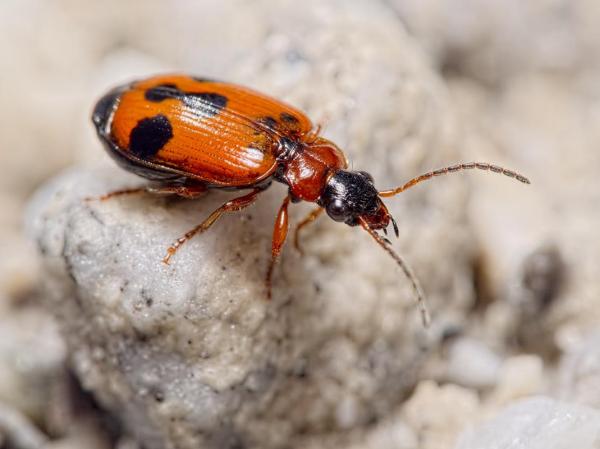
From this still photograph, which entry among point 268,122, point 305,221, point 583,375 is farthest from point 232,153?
point 583,375

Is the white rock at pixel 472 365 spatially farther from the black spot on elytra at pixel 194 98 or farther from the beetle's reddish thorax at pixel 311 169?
the black spot on elytra at pixel 194 98

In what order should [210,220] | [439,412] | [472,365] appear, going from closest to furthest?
1. [210,220]
2. [439,412]
3. [472,365]

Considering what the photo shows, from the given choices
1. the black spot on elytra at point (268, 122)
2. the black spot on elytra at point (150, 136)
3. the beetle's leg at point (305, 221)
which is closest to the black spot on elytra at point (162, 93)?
the black spot on elytra at point (150, 136)

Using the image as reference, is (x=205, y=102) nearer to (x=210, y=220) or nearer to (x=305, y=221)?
(x=210, y=220)

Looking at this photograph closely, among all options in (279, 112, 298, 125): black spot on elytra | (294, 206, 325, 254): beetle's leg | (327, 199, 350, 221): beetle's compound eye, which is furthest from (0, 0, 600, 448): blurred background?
(327, 199, 350, 221): beetle's compound eye


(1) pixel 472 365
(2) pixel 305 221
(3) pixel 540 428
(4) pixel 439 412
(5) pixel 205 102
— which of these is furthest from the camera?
(1) pixel 472 365

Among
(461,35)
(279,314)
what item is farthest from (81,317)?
(461,35)

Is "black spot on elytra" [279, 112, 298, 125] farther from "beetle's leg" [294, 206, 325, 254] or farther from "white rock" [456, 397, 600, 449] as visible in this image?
"white rock" [456, 397, 600, 449]

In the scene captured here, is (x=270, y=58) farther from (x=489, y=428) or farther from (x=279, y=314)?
(x=489, y=428)
